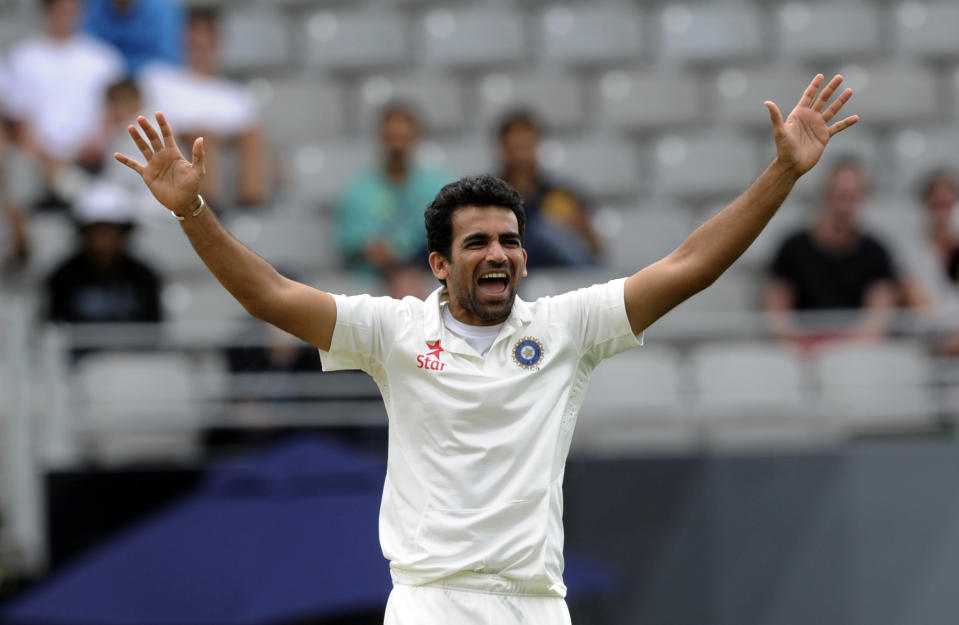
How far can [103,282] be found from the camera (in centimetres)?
863

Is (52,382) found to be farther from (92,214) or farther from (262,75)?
(262,75)

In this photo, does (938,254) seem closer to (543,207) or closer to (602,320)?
(543,207)

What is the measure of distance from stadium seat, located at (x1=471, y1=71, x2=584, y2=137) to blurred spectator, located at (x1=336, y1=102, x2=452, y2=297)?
67.6 inches

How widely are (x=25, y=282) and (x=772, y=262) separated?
169 inches

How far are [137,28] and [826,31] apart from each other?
510 centimetres

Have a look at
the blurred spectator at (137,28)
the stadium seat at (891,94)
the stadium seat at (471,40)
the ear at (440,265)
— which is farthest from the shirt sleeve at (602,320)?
the stadium seat at (891,94)

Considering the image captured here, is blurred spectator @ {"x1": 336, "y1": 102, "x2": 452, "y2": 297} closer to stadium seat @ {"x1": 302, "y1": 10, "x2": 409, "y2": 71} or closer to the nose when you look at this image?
stadium seat @ {"x1": 302, "y1": 10, "x2": 409, "y2": 71}

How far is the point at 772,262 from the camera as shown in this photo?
935 cm

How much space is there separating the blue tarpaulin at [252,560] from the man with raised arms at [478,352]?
2.83 meters

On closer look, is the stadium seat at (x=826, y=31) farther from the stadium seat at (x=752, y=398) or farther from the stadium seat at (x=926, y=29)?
the stadium seat at (x=752, y=398)

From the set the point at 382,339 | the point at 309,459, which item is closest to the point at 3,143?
the point at 309,459

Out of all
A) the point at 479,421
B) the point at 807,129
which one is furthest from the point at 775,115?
the point at 479,421

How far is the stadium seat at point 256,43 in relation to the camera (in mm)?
11602

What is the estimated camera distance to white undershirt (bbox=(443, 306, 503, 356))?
4547 mm
